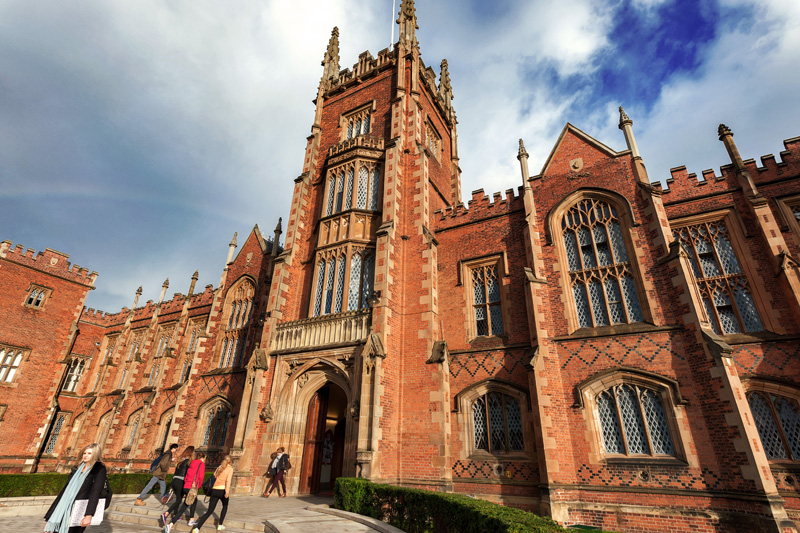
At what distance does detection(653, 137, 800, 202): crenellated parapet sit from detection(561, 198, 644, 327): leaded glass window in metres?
2.21

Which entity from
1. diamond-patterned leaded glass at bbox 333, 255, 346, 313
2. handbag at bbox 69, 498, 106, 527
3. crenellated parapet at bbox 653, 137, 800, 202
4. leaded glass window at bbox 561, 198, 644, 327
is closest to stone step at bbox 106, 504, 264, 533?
handbag at bbox 69, 498, 106, 527

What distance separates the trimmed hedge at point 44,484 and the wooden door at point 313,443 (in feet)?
15.8

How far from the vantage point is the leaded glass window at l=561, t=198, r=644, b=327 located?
13.7m

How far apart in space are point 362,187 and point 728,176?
14.4 metres

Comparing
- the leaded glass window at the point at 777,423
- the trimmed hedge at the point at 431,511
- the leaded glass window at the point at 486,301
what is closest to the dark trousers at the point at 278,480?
the trimmed hedge at the point at 431,511

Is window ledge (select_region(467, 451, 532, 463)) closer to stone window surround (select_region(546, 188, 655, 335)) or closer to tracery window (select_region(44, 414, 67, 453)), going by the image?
stone window surround (select_region(546, 188, 655, 335))

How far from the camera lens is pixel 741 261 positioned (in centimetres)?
1286

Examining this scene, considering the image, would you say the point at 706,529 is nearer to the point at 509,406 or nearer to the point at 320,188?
the point at 509,406

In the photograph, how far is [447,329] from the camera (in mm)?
15969

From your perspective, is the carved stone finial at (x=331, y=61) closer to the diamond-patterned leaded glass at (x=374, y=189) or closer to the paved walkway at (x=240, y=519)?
the diamond-patterned leaded glass at (x=374, y=189)

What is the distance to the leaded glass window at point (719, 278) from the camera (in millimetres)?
12266

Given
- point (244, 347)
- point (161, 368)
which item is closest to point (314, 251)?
point (244, 347)

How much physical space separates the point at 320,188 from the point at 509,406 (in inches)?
553

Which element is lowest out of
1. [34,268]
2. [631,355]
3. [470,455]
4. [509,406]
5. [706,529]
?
[706,529]
